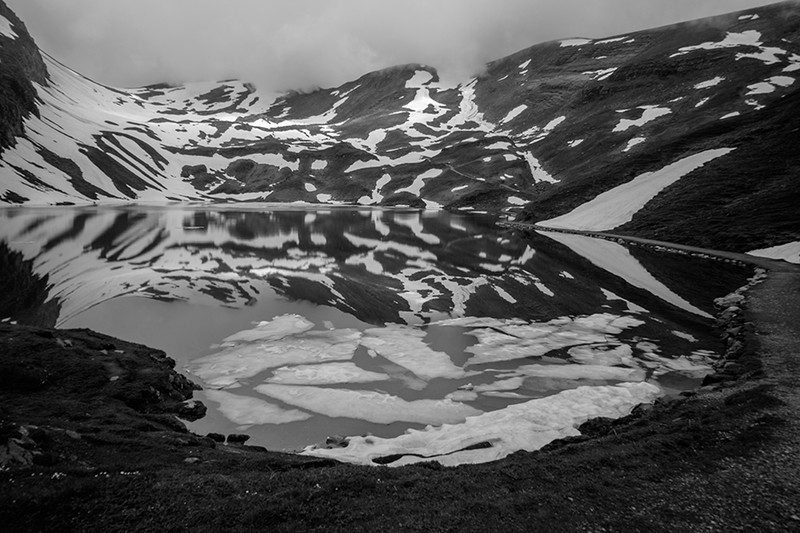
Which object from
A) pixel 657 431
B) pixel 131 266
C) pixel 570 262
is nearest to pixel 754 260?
pixel 570 262

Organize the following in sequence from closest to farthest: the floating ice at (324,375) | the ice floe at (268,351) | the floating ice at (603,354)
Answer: the floating ice at (324,375)
the ice floe at (268,351)
the floating ice at (603,354)

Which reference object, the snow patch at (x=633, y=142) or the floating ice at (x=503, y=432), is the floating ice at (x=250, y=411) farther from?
the snow patch at (x=633, y=142)

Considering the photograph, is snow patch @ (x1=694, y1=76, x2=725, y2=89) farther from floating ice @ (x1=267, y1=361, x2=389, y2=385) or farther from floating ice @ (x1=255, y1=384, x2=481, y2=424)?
floating ice @ (x1=255, y1=384, x2=481, y2=424)

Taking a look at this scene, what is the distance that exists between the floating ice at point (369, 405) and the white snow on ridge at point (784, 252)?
46.2 metres

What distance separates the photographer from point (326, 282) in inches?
1455

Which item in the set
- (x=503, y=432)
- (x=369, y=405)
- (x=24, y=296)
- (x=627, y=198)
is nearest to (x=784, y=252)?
(x=627, y=198)

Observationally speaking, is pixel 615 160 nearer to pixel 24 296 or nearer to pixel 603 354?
pixel 603 354

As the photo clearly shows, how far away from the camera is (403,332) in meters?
→ 24.9

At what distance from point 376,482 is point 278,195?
194 meters

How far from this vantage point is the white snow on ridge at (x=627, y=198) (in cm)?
7588

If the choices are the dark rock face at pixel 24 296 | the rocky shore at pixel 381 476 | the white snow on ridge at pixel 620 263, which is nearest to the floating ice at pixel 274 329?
the rocky shore at pixel 381 476

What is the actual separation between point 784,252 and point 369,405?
5120 cm

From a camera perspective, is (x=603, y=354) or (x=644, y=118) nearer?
(x=603, y=354)

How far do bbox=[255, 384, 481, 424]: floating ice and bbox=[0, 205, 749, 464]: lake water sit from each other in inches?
3.0
